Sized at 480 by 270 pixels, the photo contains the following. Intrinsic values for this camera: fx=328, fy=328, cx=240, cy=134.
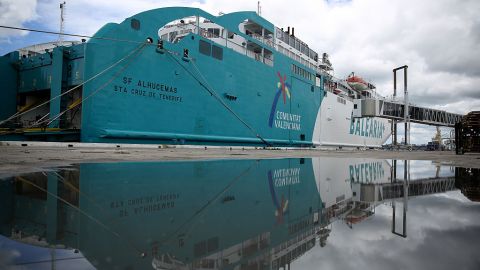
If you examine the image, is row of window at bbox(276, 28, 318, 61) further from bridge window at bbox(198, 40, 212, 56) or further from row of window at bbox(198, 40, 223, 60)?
bridge window at bbox(198, 40, 212, 56)

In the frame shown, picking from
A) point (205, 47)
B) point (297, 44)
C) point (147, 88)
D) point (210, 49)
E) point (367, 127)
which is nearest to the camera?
point (147, 88)

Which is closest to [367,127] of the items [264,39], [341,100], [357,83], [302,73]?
[357,83]

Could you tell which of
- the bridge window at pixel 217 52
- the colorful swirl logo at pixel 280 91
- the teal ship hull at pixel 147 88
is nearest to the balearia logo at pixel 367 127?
the colorful swirl logo at pixel 280 91

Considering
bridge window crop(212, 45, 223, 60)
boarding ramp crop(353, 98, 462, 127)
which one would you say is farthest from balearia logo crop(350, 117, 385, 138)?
bridge window crop(212, 45, 223, 60)

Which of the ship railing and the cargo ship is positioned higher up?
the ship railing

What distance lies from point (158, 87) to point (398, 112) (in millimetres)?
29632

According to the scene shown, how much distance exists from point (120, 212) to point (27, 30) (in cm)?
907

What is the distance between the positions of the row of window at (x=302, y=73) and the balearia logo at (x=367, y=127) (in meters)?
9.40

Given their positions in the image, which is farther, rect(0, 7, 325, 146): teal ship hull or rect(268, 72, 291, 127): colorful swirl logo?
rect(268, 72, 291, 127): colorful swirl logo

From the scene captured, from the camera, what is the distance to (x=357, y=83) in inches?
1369

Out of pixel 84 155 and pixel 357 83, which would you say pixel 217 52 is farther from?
pixel 357 83

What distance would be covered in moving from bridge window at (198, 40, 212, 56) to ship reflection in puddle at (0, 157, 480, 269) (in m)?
11.4

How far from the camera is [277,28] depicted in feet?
70.0

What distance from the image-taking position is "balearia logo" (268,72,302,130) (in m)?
18.6
